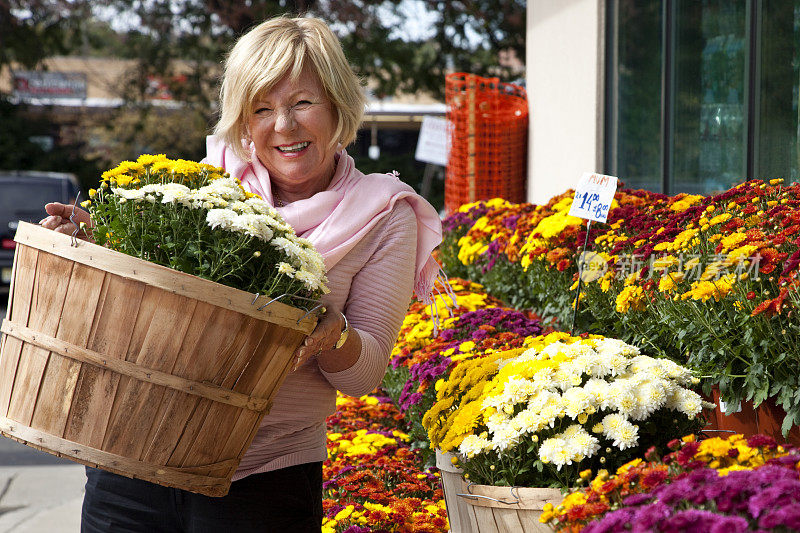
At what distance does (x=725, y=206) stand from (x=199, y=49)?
1407 centimetres

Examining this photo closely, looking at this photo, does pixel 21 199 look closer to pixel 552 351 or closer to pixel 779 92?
pixel 779 92

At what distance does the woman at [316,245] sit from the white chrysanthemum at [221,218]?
0.36 metres

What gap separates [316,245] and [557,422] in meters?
0.71

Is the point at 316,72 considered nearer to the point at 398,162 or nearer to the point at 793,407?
the point at 793,407

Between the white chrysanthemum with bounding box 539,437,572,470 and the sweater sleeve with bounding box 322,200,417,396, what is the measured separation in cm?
42

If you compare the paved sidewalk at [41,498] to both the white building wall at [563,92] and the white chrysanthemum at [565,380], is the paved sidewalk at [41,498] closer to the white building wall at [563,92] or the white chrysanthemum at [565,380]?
the white chrysanthemum at [565,380]

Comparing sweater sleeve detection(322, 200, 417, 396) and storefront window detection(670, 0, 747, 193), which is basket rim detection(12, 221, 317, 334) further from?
storefront window detection(670, 0, 747, 193)

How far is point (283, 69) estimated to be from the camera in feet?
6.65

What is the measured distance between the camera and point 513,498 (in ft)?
6.50

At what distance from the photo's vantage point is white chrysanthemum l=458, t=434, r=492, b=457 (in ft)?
7.04

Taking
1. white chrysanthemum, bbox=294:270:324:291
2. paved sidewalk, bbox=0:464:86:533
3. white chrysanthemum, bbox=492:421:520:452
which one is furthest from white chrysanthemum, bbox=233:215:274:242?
paved sidewalk, bbox=0:464:86:533

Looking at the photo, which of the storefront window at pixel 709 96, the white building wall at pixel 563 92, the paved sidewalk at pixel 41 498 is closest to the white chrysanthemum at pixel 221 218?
the paved sidewalk at pixel 41 498

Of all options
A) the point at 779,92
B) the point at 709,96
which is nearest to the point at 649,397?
the point at 779,92

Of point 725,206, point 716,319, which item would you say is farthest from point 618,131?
point 716,319
